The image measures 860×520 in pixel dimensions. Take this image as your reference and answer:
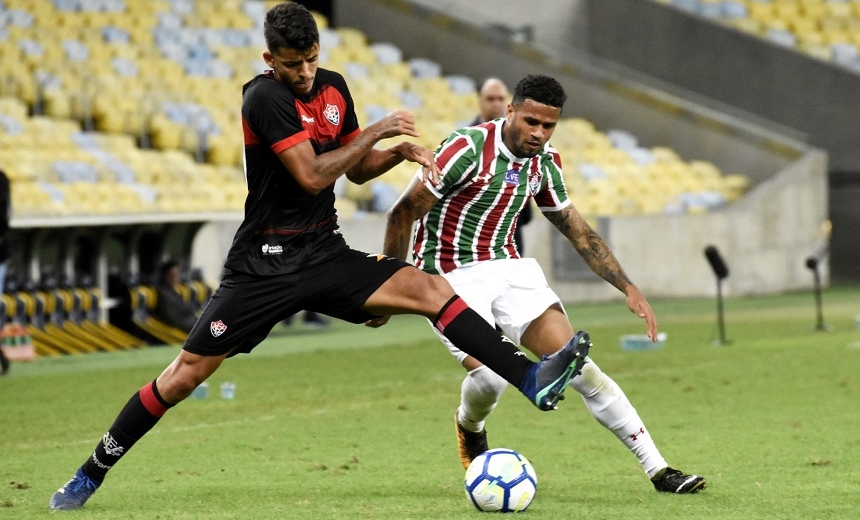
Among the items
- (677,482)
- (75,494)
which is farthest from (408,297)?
(75,494)

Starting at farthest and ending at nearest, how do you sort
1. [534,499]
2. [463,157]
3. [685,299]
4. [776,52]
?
1. [776,52]
2. [685,299]
3. [463,157]
4. [534,499]

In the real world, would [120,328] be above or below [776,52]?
below

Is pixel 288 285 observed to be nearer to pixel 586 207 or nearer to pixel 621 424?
pixel 621 424

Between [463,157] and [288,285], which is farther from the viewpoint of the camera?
[463,157]

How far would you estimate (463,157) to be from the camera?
6.17 m

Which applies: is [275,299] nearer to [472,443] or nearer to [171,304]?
[472,443]

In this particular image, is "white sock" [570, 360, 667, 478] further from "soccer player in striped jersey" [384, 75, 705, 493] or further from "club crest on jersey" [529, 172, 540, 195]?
"club crest on jersey" [529, 172, 540, 195]

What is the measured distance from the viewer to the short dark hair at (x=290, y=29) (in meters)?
5.22

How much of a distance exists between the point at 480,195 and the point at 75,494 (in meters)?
2.20

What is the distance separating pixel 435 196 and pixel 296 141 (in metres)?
1.04

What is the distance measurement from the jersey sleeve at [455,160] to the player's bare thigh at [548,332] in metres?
0.72

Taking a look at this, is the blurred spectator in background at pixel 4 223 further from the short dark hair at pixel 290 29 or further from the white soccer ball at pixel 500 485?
the white soccer ball at pixel 500 485

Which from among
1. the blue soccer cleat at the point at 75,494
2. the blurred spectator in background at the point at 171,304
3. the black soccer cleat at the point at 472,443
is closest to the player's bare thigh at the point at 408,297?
the black soccer cleat at the point at 472,443

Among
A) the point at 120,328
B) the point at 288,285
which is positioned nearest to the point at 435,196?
the point at 288,285
